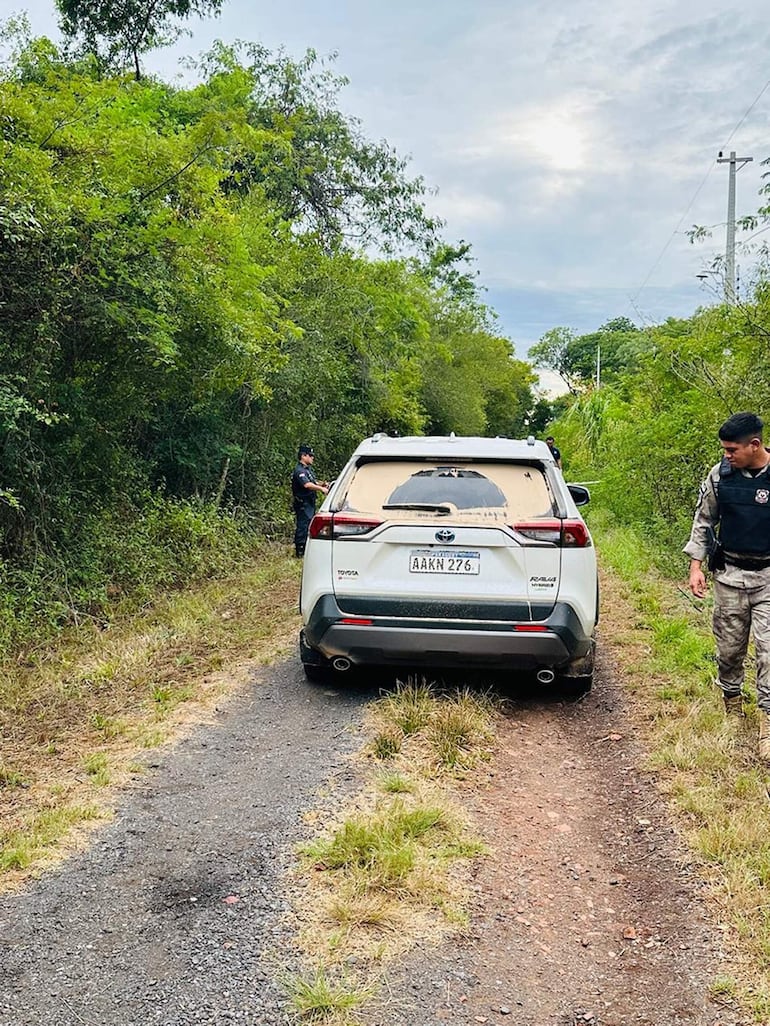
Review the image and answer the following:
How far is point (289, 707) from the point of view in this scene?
5684 millimetres

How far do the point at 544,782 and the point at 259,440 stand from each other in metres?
11.7

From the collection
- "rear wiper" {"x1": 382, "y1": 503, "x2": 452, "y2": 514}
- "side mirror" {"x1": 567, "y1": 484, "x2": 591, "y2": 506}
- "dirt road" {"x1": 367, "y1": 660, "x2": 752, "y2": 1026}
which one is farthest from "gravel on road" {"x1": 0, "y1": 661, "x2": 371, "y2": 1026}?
"side mirror" {"x1": 567, "y1": 484, "x2": 591, "y2": 506}

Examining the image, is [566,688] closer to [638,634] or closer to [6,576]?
[638,634]

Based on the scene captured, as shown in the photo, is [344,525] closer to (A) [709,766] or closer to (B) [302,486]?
(A) [709,766]

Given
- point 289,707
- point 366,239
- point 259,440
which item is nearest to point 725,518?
point 289,707

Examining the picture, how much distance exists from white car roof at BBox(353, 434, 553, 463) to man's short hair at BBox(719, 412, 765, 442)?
1327 mm

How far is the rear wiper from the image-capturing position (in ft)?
17.9

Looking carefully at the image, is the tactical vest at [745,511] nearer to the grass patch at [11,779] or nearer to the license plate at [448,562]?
the license plate at [448,562]

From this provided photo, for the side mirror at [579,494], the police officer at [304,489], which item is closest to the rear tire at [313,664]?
the side mirror at [579,494]

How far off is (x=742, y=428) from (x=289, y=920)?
3.37 metres

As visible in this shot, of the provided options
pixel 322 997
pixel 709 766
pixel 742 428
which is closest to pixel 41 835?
pixel 322 997

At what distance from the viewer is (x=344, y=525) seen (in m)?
5.49

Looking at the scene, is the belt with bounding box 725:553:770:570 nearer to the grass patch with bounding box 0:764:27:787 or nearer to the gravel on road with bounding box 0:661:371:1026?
the gravel on road with bounding box 0:661:371:1026

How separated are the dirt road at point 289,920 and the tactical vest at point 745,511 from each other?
134cm
